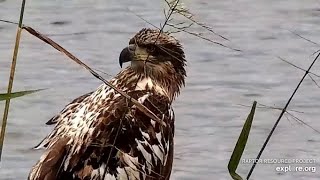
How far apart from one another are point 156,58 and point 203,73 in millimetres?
2404

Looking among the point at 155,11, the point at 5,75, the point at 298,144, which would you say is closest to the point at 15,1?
the point at 155,11

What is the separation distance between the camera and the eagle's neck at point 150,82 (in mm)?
5367

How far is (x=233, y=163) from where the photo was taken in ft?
10.3

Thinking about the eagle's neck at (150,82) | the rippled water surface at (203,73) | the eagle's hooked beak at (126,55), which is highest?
the eagle's hooked beak at (126,55)

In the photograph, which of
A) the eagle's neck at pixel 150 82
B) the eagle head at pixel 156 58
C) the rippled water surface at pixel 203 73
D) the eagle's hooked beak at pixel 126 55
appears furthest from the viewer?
the rippled water surface at pixel 203 73

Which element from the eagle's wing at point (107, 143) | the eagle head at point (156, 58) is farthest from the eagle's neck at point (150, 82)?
the eagle's wing at point (107, 143)

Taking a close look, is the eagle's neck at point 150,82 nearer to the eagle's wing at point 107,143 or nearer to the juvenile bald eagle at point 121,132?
the juvenile bald eagle at point 121,132

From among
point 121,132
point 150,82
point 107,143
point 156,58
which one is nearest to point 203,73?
point 150,82

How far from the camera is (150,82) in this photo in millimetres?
5434

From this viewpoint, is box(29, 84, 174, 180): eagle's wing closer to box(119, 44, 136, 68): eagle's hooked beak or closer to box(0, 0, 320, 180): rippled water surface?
box(119, 44, 136, 68): eagle's hooked beak

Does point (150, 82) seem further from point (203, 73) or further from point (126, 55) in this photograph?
point (203, 73)

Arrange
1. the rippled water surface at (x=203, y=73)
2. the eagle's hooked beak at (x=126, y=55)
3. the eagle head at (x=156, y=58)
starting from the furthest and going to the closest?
1. the rippled water surface at (x=203, y=73)
2. the eagle's hooked beak at (x=126, y=55)
3. the eagle head at (x=156, y=58)

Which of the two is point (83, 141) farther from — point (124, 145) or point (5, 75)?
point (5, 75)

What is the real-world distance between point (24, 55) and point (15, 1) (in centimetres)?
133
